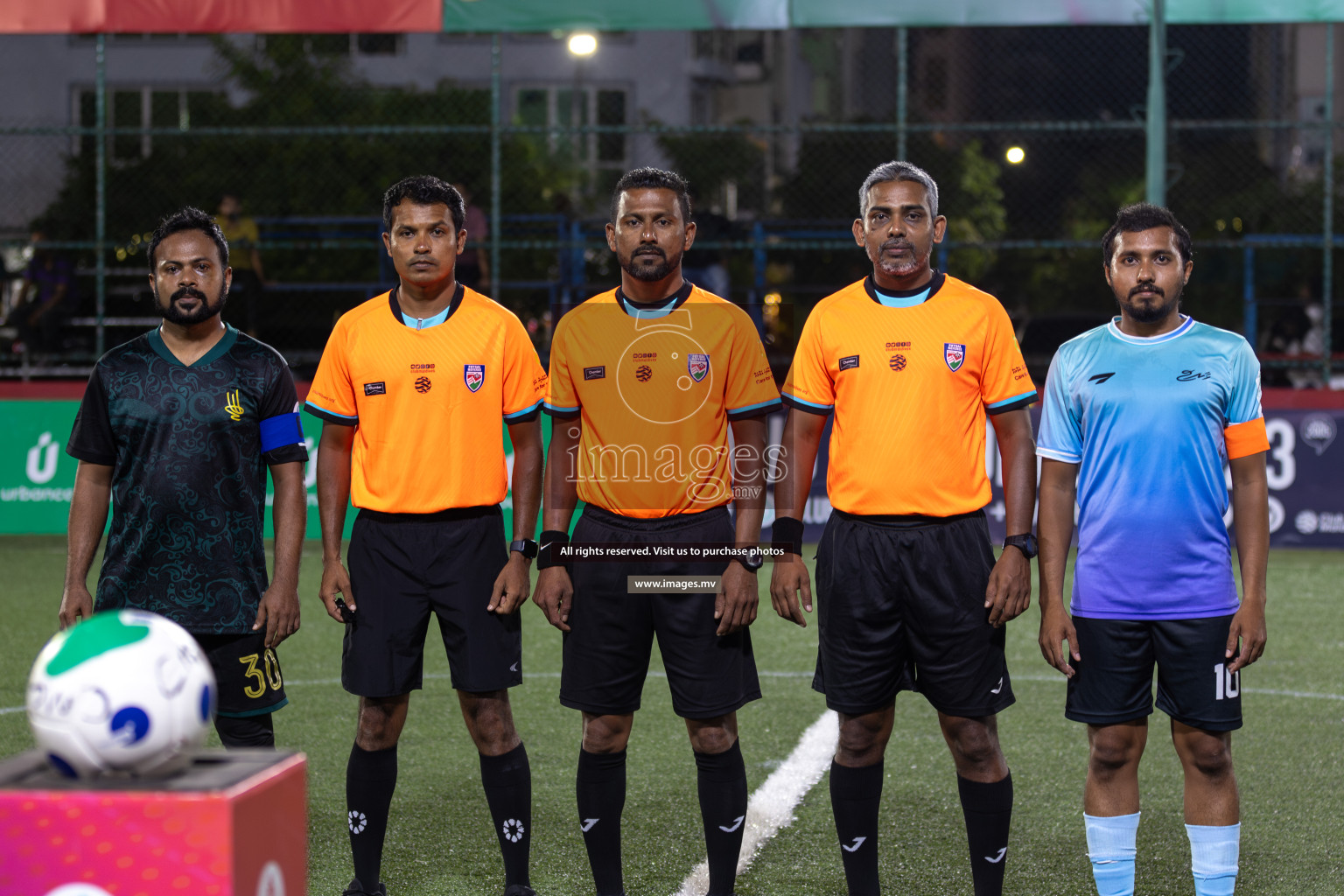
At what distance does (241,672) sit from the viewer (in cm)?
421

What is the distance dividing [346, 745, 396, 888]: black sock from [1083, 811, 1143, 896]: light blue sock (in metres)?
1.96

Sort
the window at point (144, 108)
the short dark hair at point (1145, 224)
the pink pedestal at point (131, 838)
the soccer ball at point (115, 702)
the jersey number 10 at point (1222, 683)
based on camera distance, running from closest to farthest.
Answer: the pink pedestal at point (131, 838)
the soccer ball at point (115, 702)
the jersey number 10 at point (1222, 683)
the short dark hair at point (1145, 224)
the window at point (144, 108)

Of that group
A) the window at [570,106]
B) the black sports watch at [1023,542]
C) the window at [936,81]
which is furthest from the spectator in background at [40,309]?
the window at [936,81]

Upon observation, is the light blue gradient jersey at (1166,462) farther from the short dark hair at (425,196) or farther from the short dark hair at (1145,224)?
the short dark hair at (425,196)

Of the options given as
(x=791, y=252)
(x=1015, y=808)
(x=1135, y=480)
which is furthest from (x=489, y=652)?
(x=791, y=252)

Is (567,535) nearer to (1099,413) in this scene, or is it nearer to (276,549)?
(276,549)

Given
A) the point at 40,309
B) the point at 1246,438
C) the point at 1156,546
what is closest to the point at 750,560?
the point at 1156,546

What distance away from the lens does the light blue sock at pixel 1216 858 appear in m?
3.94

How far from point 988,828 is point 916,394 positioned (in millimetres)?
1193

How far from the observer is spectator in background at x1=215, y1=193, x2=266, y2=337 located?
55.2 feet

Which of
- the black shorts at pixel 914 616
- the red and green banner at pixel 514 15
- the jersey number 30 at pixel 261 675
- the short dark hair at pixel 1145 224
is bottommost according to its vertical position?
the jersey number 30 at pixel 261 675

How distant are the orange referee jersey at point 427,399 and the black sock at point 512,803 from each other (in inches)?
29.7

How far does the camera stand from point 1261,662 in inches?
309

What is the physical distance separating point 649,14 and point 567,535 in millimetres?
10348
